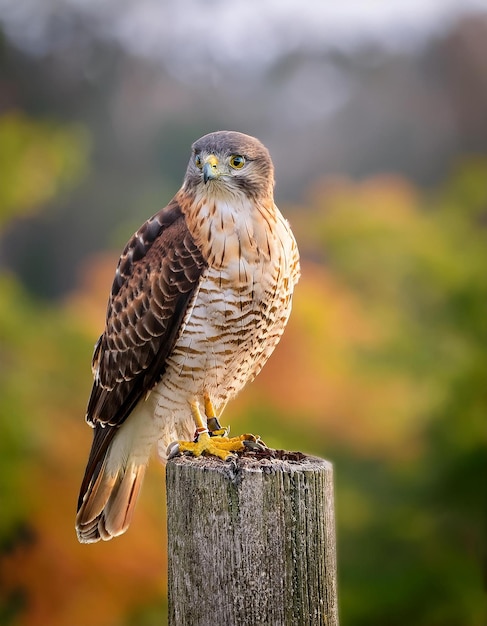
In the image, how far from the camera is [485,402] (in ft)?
24.2

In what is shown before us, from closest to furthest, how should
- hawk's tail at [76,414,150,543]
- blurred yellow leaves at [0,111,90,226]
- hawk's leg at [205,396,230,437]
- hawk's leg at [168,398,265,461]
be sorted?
hawk's leg at [168,398,265,461] → hawk's leg at [205,396,230,437] → hawk's tail at [76,414,150,543] → blurred yellow leaves at [0,111,90,226]

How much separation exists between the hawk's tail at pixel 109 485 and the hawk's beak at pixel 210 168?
3.60ft

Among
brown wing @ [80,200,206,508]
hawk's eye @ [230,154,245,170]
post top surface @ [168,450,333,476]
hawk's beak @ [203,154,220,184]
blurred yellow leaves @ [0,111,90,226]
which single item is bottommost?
post top surface @ [168,450,333,476]

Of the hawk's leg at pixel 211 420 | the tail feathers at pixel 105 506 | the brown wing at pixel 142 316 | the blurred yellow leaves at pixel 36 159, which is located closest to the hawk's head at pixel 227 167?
the brown wing at pixel 142 316

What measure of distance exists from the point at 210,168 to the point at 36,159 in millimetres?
5382

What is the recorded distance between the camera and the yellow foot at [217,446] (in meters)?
2.89

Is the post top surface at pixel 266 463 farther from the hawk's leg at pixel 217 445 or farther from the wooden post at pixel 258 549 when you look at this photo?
the hawk's leg at pixel 217 445

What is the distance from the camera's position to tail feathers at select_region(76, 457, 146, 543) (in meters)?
3.49

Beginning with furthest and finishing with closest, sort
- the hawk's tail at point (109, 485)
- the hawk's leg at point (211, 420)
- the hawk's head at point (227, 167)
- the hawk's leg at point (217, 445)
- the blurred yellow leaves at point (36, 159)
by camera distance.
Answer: the blurred yellow leaves at point (36, 159), the hawk's tail at point (109, 485), the hawk's leg at point (211, 420), the hawk's head at point (227, 167), the hawk's leg at point (217, 445)

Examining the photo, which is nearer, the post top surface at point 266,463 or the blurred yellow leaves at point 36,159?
the post top surface at point 266,463

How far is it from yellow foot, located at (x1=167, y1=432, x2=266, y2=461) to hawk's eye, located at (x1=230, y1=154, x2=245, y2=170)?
1027 millimetres

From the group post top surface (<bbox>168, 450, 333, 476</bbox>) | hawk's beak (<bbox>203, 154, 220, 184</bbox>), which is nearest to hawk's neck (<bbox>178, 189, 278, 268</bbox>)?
hawk's beak (<bbox>203, 154, 220, 184</bbox>)

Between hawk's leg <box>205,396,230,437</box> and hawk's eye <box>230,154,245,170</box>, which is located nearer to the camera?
hawk's eye <box>230,154,245,170</box>

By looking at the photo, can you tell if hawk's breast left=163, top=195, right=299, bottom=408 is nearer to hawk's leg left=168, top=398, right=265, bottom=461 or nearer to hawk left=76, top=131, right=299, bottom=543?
hawk left=76, top=131, right=299, bottom=543
